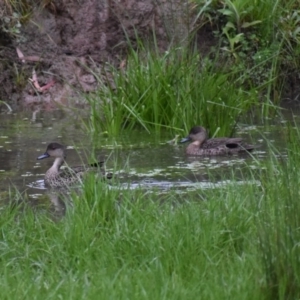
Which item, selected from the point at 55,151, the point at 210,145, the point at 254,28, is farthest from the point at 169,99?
the point at 254,28

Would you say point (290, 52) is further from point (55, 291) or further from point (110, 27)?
point (55, 291)

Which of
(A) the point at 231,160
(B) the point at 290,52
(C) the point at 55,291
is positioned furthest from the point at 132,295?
(B) the point at 290,52

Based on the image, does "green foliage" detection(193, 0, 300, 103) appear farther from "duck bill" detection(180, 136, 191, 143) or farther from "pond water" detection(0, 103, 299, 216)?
"duck bill" detection(180, 136, 191, 143)

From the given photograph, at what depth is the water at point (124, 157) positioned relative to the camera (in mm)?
8492

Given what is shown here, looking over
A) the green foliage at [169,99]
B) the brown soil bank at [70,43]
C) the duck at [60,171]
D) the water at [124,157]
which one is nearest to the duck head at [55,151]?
the duck at [60,171]

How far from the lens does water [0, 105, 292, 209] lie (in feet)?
27.9

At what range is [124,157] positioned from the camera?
972cm

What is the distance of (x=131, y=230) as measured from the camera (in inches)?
234

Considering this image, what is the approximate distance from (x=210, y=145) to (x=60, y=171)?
170cm

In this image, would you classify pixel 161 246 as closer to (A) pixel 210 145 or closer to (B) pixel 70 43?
(A) pixel 210 145

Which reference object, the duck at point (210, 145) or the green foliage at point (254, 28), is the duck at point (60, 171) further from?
the green foliage at point (254, 28)

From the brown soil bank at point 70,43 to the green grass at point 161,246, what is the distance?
6980 mm

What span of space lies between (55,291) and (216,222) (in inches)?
54.7

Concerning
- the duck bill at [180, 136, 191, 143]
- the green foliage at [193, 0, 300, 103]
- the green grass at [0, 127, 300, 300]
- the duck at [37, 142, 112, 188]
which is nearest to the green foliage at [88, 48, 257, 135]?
the duck bill at [180, 136, 191, 143]
